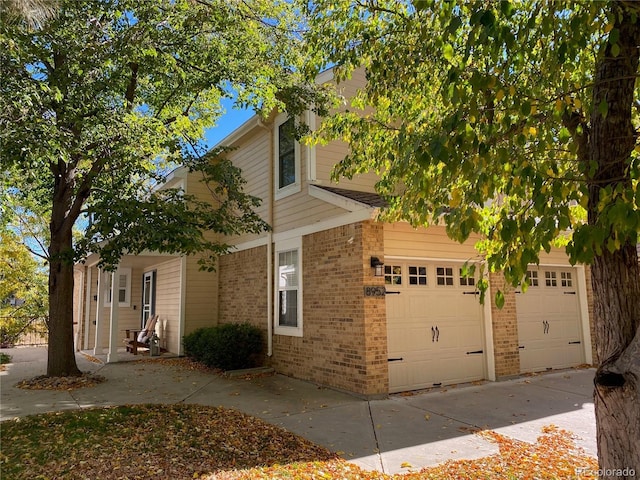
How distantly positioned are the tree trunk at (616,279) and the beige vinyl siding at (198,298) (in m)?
11.4

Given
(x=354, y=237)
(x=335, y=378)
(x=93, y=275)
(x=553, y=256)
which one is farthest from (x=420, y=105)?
(x=93, y=275)

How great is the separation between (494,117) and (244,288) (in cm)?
879

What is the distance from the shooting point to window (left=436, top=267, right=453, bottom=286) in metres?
8.78

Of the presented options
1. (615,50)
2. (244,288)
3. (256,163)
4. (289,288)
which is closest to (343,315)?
(289,288)

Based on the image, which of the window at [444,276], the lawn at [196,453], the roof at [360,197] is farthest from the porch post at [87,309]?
the window at [444,276]

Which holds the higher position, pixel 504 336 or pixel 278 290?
pixel 278 290

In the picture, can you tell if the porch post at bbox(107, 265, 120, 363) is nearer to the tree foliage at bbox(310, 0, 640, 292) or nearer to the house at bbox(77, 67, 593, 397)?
the house at bbox(77, 67, 593, 397)

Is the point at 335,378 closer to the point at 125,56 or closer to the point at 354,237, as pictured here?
the point at 354,237

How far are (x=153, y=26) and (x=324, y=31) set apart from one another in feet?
12.4

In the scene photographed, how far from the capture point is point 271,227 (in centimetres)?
1042

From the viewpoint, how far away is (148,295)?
1600 centimetres

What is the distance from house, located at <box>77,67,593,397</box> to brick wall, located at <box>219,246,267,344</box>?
0.05m

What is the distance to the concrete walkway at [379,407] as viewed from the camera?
5.15 metres

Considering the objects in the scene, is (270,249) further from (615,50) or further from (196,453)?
(615,50)
